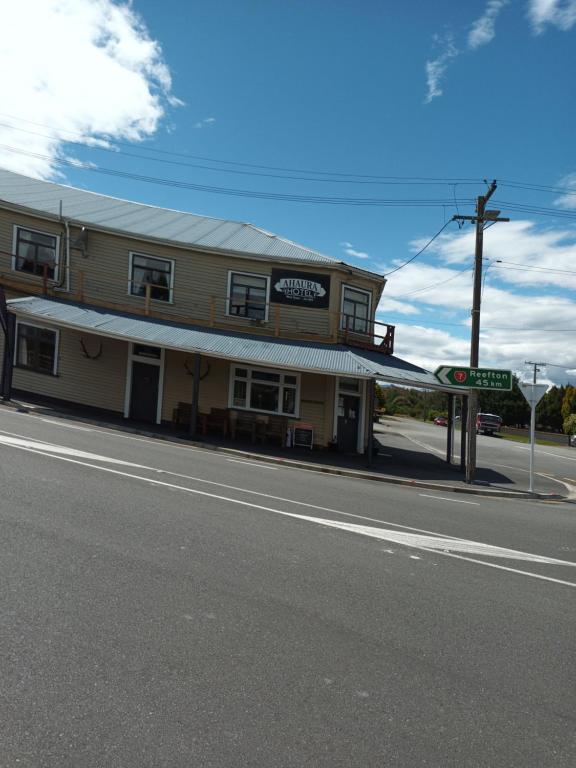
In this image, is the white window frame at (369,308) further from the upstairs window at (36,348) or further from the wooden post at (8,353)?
the wooden post at (8,353)

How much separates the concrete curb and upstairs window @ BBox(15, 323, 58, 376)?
139 inches

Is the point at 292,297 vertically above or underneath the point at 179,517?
above

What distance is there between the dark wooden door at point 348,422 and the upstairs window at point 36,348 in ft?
34.9

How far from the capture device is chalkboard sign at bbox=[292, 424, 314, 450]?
18375mm

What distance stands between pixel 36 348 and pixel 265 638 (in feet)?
62.1

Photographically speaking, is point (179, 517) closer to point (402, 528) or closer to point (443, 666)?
point (402, 528)

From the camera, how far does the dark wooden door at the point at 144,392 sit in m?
19.8

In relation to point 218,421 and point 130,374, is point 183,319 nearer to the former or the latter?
point 130,374

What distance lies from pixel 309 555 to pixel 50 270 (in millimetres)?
18151

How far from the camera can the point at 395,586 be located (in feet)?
16.8

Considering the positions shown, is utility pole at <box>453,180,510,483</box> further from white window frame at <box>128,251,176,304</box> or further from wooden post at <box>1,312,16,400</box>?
wooden post at <box>1,312,16,400</box>

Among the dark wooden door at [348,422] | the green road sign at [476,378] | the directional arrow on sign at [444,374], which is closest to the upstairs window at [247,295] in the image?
the dark wooden door at [348,422]

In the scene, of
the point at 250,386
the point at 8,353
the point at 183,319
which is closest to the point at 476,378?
the point at 250,386

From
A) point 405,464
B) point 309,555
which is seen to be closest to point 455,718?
point 309,555
